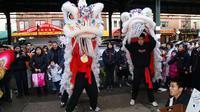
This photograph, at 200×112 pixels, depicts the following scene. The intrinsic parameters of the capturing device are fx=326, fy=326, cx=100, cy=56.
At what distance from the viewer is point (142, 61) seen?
7.82m

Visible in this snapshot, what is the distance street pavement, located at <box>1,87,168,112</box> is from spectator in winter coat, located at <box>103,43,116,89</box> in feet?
1.97

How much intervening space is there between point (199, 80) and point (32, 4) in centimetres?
1446

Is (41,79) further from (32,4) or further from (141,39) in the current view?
(32,4)

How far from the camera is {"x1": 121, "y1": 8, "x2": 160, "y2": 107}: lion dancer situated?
25.6 feet

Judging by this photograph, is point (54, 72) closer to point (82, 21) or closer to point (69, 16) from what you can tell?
point (69, 16)

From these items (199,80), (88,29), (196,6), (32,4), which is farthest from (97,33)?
(196,6)

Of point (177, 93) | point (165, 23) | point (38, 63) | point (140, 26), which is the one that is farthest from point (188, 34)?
point (177, 93)

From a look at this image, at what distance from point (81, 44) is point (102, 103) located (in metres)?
1.90

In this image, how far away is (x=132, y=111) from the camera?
7.43m

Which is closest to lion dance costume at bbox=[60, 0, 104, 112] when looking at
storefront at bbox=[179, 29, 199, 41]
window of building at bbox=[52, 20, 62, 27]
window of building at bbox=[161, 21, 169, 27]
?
storefront at bbox=[179, 29, 199, 41]

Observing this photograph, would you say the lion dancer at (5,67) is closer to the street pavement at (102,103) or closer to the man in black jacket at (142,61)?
the street pavement at (102,103)

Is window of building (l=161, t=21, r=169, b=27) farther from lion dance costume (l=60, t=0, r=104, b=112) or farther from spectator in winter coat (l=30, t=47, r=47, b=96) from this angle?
lion dance costume (l=60, t=0, r=104, b=112)

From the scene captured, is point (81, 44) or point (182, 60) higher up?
point (81, 44)

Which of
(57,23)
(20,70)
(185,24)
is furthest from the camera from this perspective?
(185,24)
